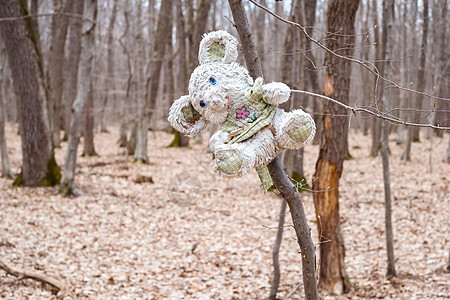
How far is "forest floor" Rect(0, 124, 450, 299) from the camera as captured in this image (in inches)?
176

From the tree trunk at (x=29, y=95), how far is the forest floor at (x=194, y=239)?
461 mm

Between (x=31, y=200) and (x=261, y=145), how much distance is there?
641cm

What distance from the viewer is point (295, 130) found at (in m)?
1.76

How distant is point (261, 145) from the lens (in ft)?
5.85

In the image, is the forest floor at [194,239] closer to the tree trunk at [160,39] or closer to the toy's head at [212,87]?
the toy's head at [212,87]

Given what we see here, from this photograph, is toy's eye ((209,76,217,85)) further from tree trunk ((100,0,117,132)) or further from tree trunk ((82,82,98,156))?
tree trunk ((100,0,117,132))

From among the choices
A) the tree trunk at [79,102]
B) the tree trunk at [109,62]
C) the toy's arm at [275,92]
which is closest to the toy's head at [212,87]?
the toy's arm at [275,92]

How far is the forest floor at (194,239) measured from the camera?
176 inches

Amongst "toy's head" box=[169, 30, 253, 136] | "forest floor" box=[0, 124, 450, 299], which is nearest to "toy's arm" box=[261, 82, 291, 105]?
"toy's head" box=[169, 30, 253, 136]

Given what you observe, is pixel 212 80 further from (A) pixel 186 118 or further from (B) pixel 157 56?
(B) pixel 157 56

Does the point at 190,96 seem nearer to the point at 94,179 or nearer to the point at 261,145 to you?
the point at 261,145

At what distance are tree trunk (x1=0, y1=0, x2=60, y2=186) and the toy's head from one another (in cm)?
672

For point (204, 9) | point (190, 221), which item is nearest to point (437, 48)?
point (204, 9)

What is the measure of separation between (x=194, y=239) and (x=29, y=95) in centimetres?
443
